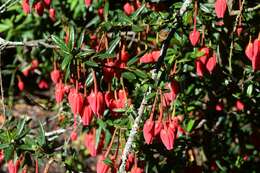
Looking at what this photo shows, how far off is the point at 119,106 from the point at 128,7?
86 cm

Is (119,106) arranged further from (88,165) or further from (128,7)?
(88,165)

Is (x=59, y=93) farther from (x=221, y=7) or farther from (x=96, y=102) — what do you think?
(x=221, y=7)

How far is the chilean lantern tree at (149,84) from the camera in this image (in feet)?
7.65

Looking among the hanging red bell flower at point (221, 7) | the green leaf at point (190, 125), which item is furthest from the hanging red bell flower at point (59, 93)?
the hanging red bell flower at point (221, 7)

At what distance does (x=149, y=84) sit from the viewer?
7.66 feet

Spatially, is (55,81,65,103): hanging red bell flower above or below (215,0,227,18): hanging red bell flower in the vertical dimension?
below

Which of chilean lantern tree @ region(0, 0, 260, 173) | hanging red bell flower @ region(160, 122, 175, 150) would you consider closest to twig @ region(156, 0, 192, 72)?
chilean lantern tree @ region(0, 0, 260, 173)

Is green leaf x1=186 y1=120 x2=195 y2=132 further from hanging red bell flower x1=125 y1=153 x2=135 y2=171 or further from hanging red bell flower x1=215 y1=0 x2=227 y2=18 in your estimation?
hanging red bell flower x1=215 y1=0 x2=227 y2=18

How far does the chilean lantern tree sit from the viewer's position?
233 centimetres

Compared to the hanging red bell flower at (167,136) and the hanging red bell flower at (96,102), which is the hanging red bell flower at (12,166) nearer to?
the hanging red bell flower at (96,102)

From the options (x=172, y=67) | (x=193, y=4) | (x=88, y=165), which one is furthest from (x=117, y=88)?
(x=88, y=165)

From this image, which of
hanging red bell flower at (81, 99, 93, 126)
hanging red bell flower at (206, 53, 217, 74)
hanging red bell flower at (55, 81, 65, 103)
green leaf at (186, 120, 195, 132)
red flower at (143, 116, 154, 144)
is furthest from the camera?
green leaf at (186, 120, 195, 132)

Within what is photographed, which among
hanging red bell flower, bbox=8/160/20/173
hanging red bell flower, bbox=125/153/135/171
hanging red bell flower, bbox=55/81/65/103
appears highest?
hanging red bell flower, bbox=55/81/65/103

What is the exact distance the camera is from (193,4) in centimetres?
253
